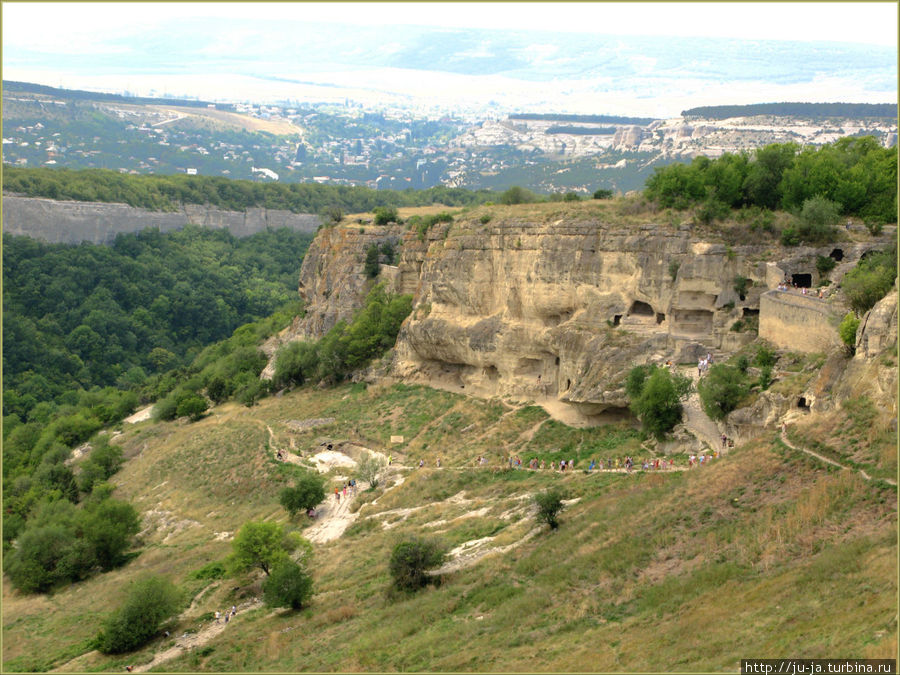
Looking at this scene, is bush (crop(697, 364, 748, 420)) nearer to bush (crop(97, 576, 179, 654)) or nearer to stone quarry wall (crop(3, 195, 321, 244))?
bush (crop(97, 576, 179, 654))

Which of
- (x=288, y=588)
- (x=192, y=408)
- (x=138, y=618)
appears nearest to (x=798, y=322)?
(x=288, y=588)

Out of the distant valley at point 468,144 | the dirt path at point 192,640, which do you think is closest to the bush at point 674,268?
the dirt path at point 192,640

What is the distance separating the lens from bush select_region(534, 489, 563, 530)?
86.8 feet

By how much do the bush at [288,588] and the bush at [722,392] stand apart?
1248 centimetres

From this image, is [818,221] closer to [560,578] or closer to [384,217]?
[560,578]

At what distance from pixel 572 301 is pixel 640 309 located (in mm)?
2650

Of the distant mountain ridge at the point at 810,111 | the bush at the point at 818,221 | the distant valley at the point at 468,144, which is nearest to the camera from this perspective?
the bush at the point at 818,221

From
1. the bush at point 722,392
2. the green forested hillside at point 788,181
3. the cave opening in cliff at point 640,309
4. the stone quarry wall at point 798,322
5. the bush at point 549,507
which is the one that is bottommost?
the bush at point 549,507

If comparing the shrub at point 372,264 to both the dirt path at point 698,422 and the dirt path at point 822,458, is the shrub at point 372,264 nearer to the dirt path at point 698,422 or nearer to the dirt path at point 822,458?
the dirt path at point 698,422

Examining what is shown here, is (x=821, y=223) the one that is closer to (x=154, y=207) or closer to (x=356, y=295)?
(x=356, y=295)

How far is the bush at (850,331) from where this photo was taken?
1050 inches

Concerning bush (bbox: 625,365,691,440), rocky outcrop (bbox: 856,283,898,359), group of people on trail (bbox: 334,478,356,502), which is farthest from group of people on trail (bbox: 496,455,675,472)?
rocky outcrop (bbox: 856,283,898,359)

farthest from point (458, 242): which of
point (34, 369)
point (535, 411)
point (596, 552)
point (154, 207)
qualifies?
point (154, 207)

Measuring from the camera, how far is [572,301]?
38.2 metres
